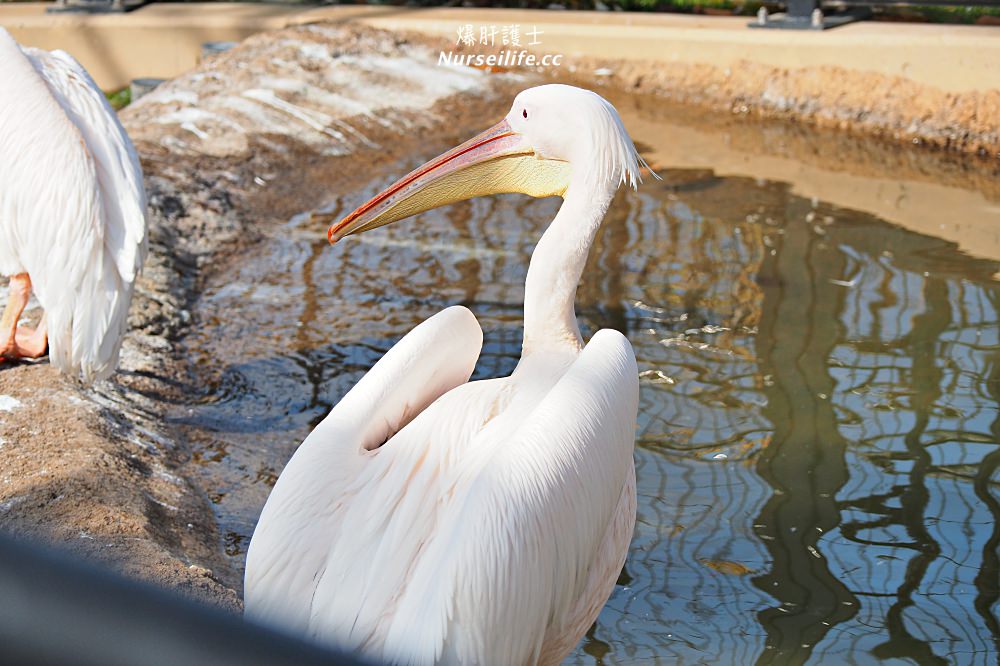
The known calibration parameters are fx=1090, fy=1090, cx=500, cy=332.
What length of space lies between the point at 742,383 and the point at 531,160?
182 cm

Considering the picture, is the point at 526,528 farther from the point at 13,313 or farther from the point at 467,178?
the point at 13,313

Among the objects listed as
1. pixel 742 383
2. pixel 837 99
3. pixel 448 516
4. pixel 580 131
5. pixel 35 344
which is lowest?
pixel 742 383

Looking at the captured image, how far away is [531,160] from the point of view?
107 inches

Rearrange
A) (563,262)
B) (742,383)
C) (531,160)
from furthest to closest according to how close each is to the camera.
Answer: (742,383) → (531,160) → (563,262)

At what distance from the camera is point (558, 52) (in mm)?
8648

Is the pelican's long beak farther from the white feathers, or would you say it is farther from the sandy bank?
the sandy bank

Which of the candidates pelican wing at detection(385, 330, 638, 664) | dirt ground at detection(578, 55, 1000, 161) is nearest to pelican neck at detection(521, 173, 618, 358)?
pelican wing at detection(385, 330, 638, 664)

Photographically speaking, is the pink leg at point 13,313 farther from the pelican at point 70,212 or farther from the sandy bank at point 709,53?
the sandy bank at point 709,53

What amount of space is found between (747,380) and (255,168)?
3477 millimetres

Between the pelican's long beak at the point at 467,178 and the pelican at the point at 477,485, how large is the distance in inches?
0.4

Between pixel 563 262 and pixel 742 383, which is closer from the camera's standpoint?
pixel 563 262

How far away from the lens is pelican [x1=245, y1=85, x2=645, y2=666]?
1875 mm

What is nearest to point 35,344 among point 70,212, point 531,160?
point 70,212

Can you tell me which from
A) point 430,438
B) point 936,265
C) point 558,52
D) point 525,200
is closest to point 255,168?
point 525,200
